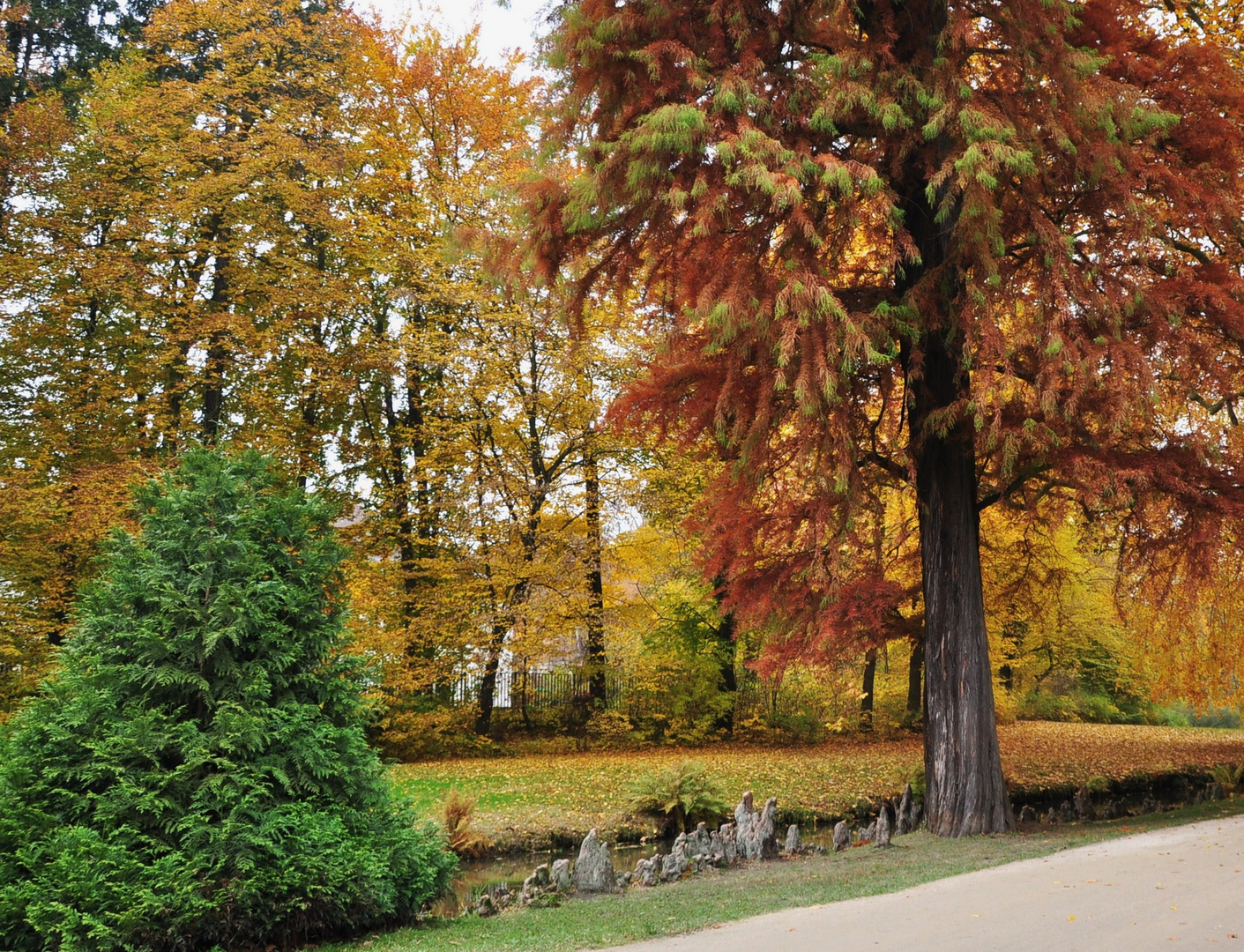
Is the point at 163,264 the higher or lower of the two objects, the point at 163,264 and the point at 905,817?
the higher

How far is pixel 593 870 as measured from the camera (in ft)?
24.1

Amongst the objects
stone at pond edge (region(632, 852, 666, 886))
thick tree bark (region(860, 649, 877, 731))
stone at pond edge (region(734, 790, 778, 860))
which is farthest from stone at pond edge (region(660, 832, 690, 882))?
Answer: thick tree bark (region(860, 649, 877, 731))

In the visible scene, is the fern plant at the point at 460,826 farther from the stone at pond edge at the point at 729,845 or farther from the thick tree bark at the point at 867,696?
the thick tree bark at the point at 867,696

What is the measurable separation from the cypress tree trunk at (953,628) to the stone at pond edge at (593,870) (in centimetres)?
399

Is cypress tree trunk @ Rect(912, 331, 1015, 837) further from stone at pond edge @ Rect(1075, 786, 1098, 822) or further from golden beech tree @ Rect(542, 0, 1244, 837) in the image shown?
stone at pond edge @ Rect(1075, 786, 1098, 822)

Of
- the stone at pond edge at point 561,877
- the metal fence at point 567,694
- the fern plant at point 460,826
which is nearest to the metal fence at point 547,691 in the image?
the metal fence at point 567,694

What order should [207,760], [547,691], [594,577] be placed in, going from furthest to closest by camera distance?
[547,691], [594,577], [207,760]

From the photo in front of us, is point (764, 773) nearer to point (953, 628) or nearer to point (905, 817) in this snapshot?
point (905, 817)

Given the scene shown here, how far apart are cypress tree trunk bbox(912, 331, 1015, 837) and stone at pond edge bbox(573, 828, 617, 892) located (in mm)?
3995

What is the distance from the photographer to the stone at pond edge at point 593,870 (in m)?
7.32

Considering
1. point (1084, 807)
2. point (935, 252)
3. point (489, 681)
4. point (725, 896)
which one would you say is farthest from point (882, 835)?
point (489, 681)

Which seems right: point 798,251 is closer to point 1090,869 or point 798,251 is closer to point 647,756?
point 1090,869

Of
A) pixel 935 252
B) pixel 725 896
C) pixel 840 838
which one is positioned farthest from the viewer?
pixel 935 252

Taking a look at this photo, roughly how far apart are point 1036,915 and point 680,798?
5758 millimetres
